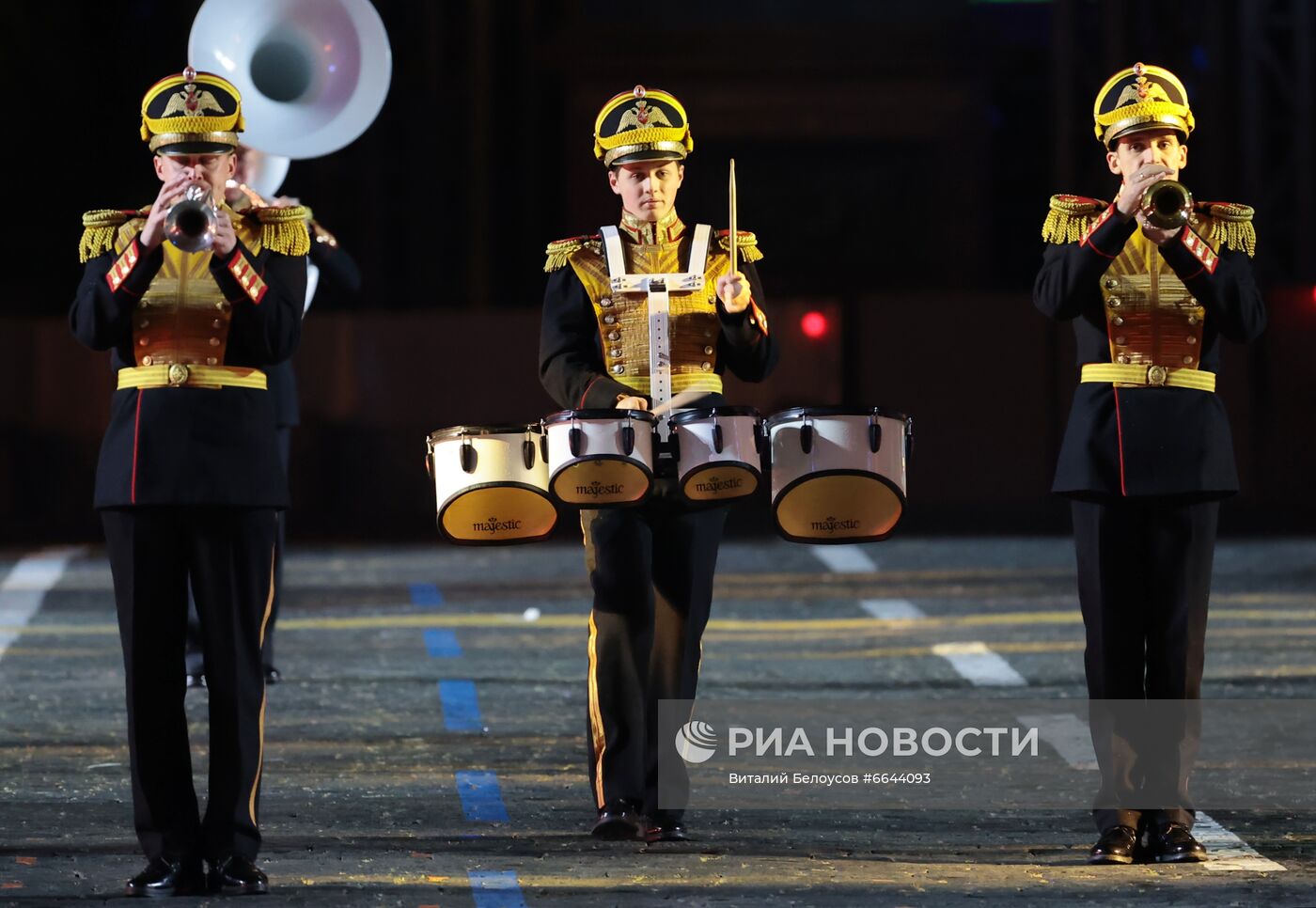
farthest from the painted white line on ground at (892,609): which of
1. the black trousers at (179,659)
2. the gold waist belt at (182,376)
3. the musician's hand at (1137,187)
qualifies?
the gold waist belt at (182,376)

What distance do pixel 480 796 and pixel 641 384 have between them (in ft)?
5.77

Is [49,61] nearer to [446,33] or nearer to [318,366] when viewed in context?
[446,33]

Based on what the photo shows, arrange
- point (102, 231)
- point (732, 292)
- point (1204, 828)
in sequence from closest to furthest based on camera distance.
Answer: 1. point (102, 231)
2. point (732, 292)
3. point (1204, 828)

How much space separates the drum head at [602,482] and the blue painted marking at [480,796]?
1.35 meters

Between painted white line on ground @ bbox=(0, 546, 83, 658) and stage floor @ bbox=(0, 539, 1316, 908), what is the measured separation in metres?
0.05

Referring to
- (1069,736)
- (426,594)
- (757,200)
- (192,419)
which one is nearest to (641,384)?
(192,419)

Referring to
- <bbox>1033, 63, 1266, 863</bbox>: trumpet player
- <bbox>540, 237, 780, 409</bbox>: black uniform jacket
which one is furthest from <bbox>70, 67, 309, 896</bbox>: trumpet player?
<bbox>1033, 63, 1266, 863</bbox>: trumpet player

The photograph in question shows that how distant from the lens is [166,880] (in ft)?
23.4

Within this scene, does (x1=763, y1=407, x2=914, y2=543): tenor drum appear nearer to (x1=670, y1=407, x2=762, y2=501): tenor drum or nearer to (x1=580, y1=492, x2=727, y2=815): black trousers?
(x1=670, y1=407, x2=762, y2=501): tenor drum

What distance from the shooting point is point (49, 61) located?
30203 mm

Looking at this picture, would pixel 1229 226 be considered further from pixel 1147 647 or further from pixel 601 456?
pixel 601 456

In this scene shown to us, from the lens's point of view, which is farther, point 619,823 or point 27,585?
point 27,585

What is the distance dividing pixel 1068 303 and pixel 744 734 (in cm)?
341

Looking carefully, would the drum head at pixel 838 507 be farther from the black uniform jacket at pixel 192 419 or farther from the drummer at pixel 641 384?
the black uniform jacket at pixel 192 419
